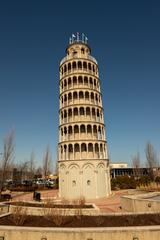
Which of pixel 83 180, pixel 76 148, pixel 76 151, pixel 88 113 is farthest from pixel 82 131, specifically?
pixel 83 180

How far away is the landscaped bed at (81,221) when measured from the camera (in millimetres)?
14245

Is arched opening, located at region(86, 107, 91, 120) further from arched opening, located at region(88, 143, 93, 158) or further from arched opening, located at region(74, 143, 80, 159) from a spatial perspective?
arched opening, located at region(74, 143, 80, 159)

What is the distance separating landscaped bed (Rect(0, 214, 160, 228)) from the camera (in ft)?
46.7

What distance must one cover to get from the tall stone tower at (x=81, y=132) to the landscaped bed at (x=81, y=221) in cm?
1910

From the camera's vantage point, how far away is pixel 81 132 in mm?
38656

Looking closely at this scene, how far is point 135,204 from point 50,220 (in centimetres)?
1066

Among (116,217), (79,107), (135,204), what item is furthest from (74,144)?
(116,217)

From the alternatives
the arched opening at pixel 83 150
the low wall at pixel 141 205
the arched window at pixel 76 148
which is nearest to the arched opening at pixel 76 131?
the arched window at pixel 76 148

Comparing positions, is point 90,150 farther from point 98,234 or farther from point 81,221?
point 98,234

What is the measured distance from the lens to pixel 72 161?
120ft

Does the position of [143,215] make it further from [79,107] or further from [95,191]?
[79,107]

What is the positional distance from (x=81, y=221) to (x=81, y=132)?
24053mm

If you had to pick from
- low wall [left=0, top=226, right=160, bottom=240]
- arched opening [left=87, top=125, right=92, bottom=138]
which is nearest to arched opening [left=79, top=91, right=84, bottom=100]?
arched opening [left=87, top=125, right=92, bottom=138]

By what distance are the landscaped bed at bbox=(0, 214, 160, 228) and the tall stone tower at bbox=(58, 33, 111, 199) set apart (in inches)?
752
